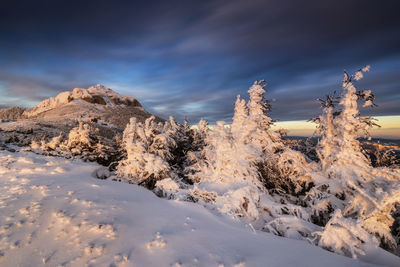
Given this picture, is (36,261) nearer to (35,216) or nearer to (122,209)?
(35,216)

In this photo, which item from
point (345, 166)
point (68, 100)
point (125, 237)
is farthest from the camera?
point (68, 100)

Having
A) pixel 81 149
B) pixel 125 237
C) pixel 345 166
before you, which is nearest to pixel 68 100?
pixel 81 149

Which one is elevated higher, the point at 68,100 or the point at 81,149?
the point at 68,100

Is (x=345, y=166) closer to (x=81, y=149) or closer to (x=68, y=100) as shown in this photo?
(x=81, y=149)

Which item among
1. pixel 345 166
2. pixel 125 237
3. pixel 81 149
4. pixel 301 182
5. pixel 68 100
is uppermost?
pixel 68 100

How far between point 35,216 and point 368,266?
6.29 m

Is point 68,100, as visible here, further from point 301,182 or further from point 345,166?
point 345,166

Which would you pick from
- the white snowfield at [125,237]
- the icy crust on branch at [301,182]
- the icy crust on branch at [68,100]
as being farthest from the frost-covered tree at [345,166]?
the icy crust on branch at [68,100]

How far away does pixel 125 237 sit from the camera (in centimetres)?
340

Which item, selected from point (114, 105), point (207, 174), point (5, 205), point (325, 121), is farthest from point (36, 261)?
point (114, 105)

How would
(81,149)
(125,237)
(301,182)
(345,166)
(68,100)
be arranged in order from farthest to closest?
(68,100) → (81,149) → (301,182) → (345,166) → (125,237)

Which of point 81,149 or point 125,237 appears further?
point 81,149

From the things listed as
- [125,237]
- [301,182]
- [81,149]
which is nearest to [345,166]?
[301,182]

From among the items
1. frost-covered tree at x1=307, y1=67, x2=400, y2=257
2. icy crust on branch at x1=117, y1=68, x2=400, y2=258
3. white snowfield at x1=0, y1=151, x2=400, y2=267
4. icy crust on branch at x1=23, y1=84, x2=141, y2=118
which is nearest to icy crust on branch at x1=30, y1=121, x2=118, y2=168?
icy crust on branch at x1=117, y1=68, x2=400, y2=258
